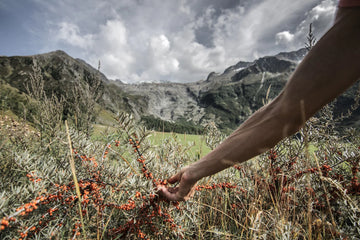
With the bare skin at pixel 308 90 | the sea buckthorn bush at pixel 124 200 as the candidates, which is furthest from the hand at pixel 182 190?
the bare skin at pixel 308 90

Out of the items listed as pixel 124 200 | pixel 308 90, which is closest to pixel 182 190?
pixel 124 200

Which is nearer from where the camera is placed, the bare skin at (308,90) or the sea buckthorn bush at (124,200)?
the bare skin at (308,90)

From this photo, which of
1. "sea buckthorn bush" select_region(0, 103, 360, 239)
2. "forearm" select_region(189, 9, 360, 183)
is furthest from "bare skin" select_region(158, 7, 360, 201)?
"sea buckthorn bush" select_region(0, 103, 360, 239)

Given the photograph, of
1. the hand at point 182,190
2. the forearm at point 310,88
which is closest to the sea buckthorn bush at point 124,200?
the hand at point 182,190

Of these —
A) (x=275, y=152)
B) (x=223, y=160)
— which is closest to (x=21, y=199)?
(x=223, y=160)

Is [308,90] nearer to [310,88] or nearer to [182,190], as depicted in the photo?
[310,88]

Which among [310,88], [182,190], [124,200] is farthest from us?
[124,200]

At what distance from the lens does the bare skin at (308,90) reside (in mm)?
802

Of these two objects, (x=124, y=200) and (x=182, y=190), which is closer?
(x=182, y=190)

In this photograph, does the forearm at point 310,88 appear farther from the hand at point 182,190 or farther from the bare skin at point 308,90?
the hand at point 182,190

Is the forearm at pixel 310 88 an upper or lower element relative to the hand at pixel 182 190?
upper

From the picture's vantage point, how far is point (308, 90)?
0.88m

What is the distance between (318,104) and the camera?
3.00ft

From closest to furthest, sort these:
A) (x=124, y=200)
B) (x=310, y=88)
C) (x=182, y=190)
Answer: (x=310, y=88)
(x=182, y=190)
(x=124, y=200)
